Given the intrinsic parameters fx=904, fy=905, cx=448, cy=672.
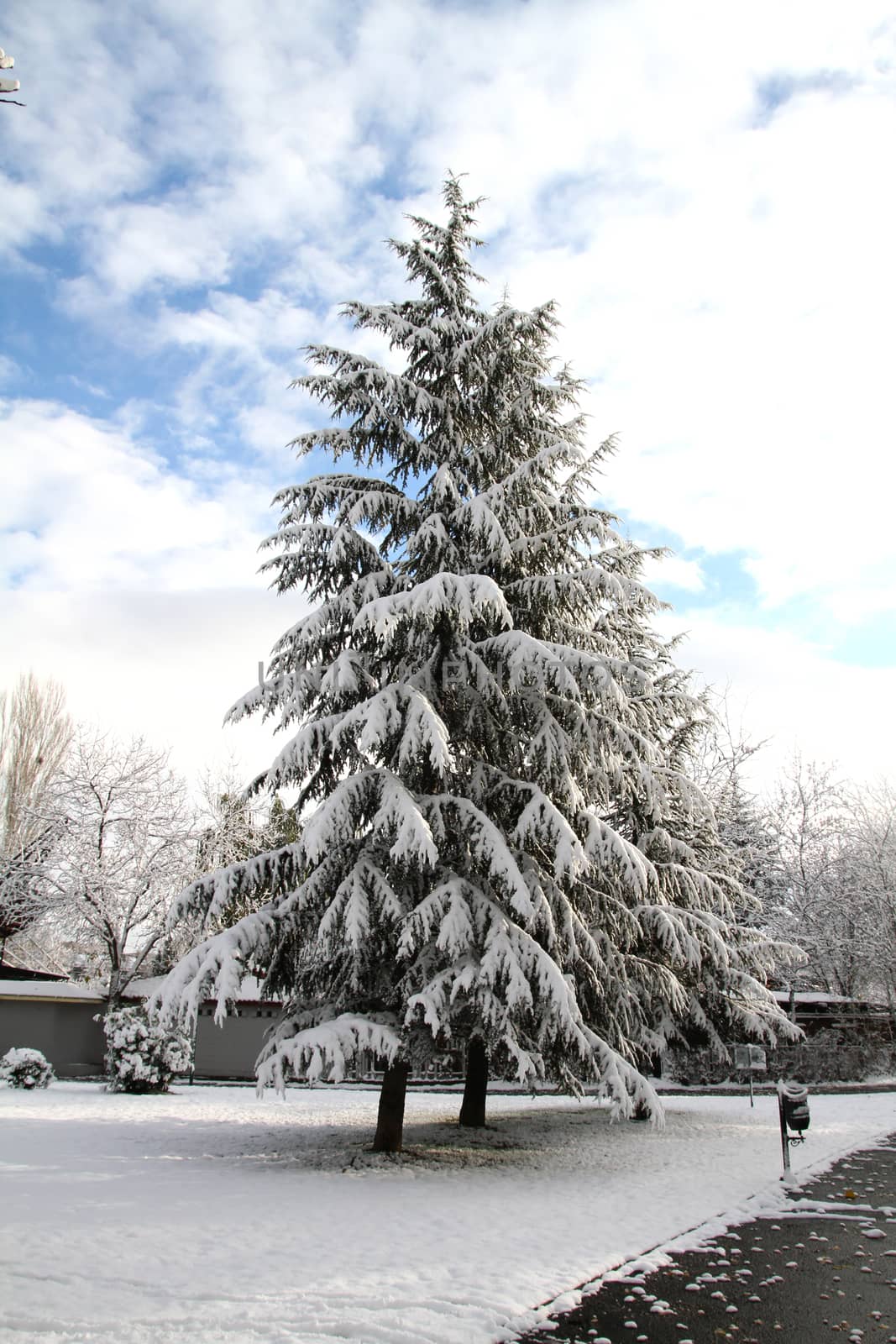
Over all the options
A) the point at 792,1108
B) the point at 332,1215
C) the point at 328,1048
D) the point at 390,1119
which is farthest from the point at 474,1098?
the point at 332,1215

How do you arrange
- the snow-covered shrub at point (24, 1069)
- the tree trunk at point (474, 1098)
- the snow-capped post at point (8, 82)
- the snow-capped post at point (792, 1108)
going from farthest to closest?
the snow-covered shrub at point (24, 1069), the tree trunk at point (474, 1098), the snow-capped post at point (792, 1108), the snow-capped post at point (8, 82)

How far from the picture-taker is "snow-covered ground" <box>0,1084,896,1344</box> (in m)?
5.23

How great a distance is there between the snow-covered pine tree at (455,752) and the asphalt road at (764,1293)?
2599mm

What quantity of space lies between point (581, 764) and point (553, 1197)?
5.10 m

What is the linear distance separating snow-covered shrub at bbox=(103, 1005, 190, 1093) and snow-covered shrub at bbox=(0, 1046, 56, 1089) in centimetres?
169

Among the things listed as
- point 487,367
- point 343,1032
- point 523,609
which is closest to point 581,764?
point 523,609

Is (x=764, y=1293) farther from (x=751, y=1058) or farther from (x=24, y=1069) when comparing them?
(x=751, y=1058)

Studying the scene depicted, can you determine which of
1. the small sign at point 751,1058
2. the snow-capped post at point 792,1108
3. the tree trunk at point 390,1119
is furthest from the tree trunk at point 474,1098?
the small sign at point 751,1058

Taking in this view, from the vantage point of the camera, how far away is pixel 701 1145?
1302cm

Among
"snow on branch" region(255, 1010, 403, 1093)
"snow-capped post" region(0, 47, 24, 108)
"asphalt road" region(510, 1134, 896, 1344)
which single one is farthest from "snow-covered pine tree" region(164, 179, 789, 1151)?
"snow-capped post" region(0, 47, 24, 108)

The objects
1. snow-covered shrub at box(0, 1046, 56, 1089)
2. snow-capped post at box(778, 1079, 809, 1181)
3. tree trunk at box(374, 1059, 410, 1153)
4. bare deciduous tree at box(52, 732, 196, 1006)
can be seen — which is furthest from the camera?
bare deciduous tree at box(52, 732, 196, 1006)

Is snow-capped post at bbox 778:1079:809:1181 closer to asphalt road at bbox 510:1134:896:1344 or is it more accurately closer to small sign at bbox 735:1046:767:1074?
asphalt road at bbox 510:1134:896:1344

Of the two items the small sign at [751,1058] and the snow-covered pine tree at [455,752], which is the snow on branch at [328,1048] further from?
the small sign at [751,1058]

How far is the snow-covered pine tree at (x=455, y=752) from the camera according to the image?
391 inches
